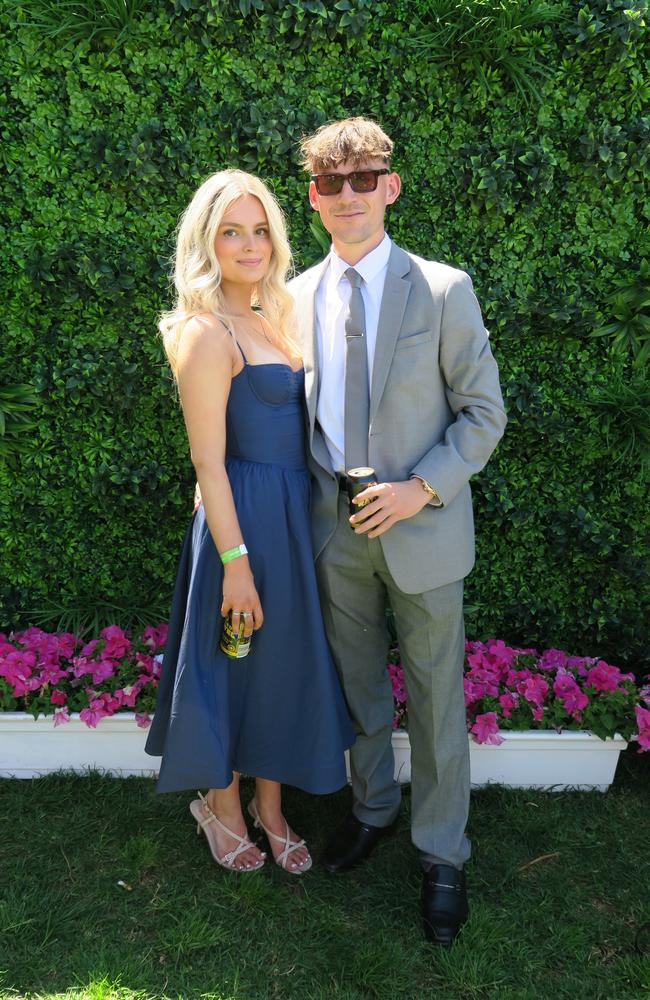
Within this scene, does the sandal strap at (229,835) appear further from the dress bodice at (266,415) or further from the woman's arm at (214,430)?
the dress bodice at (266,415)

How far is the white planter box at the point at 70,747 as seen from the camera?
11.4ft

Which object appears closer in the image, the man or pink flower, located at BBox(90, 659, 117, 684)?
the man

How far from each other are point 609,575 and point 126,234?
2580 millimetres

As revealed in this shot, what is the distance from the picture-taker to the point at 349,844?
3.04 meters

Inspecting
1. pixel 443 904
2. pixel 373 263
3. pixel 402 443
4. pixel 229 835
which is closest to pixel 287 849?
pixel 229 835

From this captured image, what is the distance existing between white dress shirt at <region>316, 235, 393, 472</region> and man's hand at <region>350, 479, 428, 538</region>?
0.29 m

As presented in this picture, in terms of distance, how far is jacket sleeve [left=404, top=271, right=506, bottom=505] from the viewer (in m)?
2.54

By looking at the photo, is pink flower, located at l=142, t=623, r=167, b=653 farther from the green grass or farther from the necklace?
the necklace

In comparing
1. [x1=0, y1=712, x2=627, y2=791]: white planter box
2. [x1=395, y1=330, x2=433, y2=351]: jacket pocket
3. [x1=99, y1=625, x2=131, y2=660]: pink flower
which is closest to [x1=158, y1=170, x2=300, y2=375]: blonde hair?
[x1=395, y1=330, x2=433, y2=351]: jacket pocket

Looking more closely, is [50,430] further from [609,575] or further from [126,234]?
[609,575]

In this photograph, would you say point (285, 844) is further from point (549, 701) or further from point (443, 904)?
point (549, 701)

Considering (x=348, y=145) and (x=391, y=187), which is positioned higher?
(x=348, y=145)

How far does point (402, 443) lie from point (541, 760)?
64.3 inches

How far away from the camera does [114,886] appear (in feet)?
9.55
